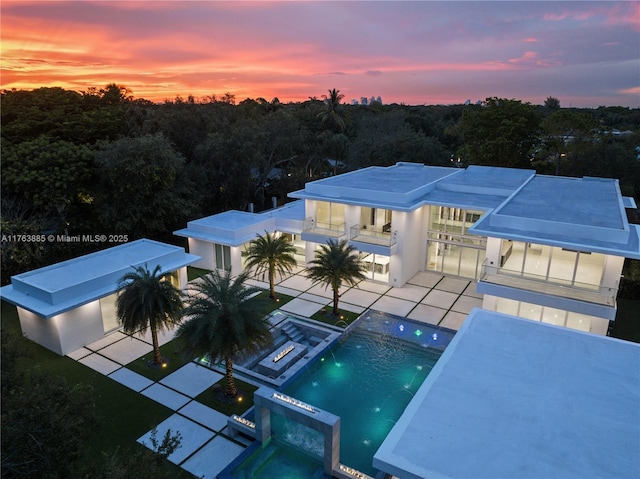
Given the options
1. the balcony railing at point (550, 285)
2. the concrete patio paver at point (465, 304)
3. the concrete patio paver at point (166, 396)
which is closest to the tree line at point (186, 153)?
the concrete patio paver at point (166, 396)

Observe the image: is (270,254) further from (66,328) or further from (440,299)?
(66,328)

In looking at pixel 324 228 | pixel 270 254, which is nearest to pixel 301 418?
pixel 270 254

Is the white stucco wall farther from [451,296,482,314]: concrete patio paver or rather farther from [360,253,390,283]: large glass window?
[451,296,482,314]: concrete patio paver

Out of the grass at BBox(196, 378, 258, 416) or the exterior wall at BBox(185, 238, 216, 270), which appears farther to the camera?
the exterior wall at BBox(185, 238, 216, 270)

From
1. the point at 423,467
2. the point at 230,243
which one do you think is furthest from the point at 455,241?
the point at 423,467

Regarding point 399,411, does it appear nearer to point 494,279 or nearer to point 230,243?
point 494,279

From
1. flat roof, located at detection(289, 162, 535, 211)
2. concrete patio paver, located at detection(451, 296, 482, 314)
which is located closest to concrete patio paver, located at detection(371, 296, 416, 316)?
concrete patio paver, located at detection(451, 296, 482, 314)
